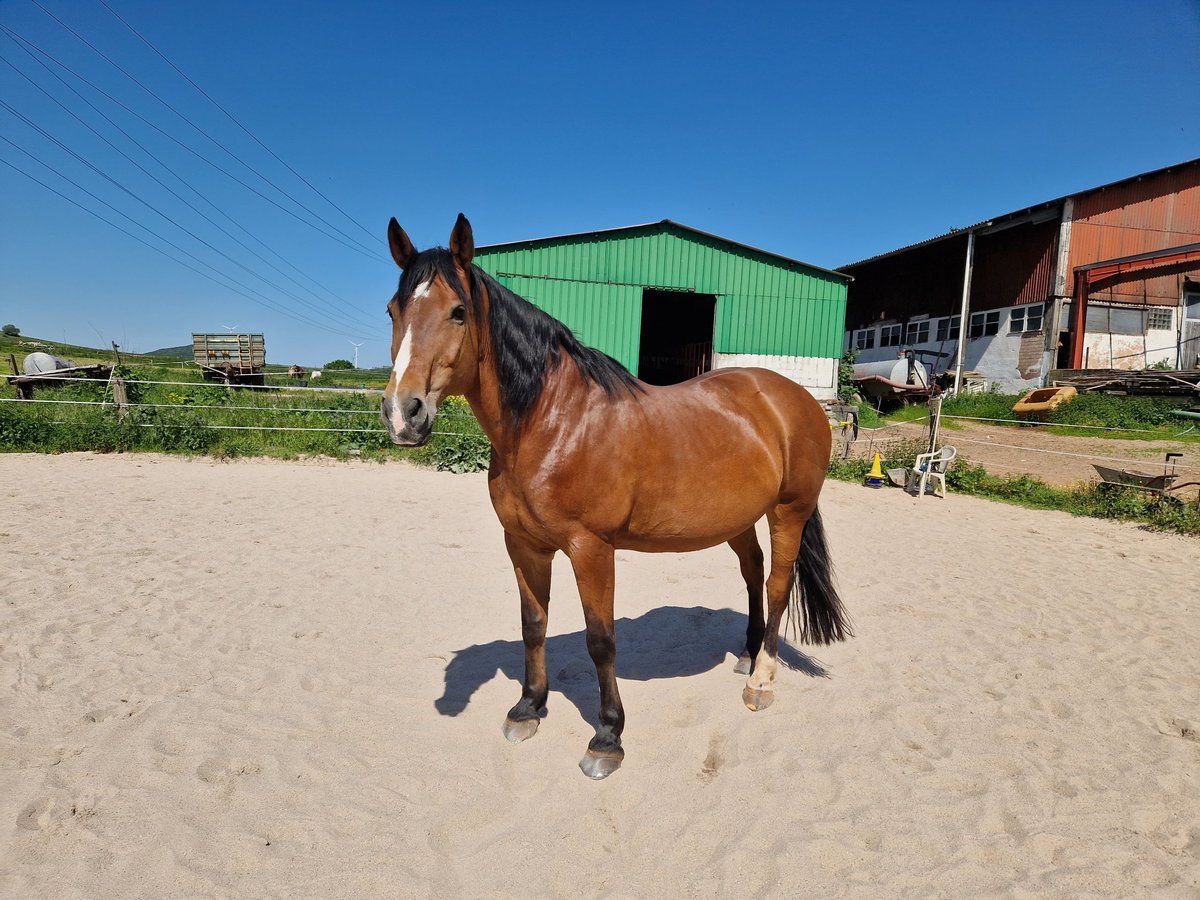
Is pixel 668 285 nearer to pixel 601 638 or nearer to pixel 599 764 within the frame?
pixel 601 638

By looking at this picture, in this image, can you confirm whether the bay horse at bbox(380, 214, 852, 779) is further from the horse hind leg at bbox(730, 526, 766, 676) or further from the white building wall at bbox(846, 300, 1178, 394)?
the white building wall at bbox(846, 300, 1178, 394)

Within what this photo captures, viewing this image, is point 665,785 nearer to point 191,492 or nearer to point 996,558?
point 996,558

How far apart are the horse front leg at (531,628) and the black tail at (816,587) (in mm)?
1574

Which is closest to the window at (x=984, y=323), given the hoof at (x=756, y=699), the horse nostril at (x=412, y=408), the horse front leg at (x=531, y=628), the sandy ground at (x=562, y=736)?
the sandy ground at (x=562, y=736)

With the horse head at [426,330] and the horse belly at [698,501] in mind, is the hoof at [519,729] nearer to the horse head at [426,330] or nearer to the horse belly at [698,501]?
the horse belly at [698,501]

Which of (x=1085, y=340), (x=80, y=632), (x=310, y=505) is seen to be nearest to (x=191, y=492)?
(x=310, y=505)

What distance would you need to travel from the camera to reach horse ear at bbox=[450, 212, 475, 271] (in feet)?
6.69

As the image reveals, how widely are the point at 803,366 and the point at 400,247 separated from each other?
14416 mm

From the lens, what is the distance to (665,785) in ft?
7.97

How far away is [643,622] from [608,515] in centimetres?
207

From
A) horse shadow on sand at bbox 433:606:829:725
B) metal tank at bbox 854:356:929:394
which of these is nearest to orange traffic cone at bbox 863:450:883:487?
horse shadow on sand at bbox 433:606:829:725

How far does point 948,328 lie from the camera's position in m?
21.4

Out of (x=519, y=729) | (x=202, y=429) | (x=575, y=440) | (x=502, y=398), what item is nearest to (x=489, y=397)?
(x=502, y=398)

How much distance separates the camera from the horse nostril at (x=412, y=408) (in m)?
1.87
